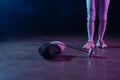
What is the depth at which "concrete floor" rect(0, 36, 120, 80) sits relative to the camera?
9.32 ft

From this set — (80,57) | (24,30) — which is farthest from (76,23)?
(80,57)

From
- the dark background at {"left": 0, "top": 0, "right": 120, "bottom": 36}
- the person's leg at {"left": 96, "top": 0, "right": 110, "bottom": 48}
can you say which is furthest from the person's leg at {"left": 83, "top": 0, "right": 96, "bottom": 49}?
the dark background at {"left": 0, "top": 0, "right": 120, "bottom": 36}

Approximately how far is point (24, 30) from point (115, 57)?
2.38 meters

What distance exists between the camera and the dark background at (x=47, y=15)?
571 centimetres

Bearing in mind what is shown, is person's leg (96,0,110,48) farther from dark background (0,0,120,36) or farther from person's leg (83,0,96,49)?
dark background (0,0,120,36)

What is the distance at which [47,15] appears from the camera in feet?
19.2

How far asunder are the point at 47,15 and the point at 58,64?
270 cm

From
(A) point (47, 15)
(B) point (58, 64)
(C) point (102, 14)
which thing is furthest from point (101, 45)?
(A) point (47, 15)

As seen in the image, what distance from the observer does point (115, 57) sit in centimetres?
357

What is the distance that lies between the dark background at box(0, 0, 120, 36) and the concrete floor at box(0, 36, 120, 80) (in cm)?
134

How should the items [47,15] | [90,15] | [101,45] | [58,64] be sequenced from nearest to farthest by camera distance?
[58,64], [90,15], [101,45], [47,15]

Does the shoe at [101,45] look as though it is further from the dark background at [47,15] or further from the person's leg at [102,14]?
the dark background at [47,15]

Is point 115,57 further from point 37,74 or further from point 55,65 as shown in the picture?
point 37,74

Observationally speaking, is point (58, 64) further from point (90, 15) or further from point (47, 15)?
point (47, 15)
